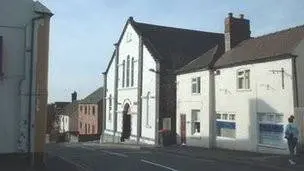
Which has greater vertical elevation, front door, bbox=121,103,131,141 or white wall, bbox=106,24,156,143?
white wall, bbox=106,24,156,143

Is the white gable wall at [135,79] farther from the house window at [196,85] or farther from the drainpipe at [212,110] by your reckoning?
the drainpipe at [212,110]

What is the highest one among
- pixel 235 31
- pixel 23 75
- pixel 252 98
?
pixel 235 31

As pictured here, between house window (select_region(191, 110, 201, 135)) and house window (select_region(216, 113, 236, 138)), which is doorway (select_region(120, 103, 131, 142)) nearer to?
house window (select_region(191, 110, 201, 135))

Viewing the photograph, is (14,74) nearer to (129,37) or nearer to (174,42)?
(174,42)

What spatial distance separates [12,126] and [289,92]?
16.4m

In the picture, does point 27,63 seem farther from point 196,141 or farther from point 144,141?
point 144,141

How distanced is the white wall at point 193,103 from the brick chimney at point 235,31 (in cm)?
295

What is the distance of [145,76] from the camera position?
46.9 metres

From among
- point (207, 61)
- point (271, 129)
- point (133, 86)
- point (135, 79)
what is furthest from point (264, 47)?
point (133, 86)

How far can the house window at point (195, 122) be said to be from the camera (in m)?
36.7

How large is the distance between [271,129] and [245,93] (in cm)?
331

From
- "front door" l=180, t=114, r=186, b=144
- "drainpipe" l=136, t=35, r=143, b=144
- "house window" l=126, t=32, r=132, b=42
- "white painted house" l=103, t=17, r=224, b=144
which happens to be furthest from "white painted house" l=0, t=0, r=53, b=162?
"house window" l=126, t=32, r=132, b=42

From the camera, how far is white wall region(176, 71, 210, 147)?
35.2 meters

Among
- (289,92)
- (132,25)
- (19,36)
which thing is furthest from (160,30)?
(19,36)
